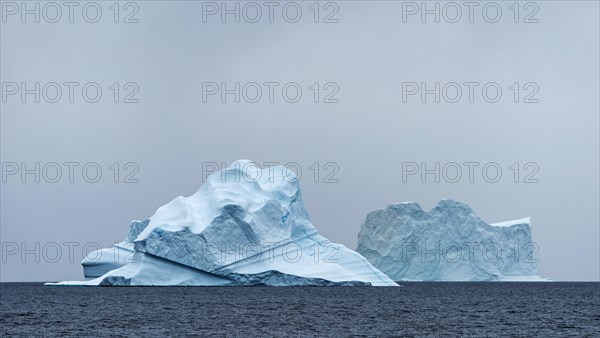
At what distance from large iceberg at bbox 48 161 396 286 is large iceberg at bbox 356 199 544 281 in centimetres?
1434

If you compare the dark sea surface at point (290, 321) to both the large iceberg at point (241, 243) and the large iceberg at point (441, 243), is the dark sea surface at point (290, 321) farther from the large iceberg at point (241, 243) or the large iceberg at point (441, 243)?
the large iceberg at point (441, 243)

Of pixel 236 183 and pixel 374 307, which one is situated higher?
pixel 236 183

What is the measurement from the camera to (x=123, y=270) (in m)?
53.5

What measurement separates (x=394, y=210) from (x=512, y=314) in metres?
32.7

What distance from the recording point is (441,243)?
231 feet

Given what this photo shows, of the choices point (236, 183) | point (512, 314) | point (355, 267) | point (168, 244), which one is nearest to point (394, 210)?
point (355, 267)

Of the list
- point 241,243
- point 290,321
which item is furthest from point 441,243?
point 290,321

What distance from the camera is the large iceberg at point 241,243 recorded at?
50531 millimetres

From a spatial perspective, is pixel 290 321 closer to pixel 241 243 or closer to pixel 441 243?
pixel 241 243

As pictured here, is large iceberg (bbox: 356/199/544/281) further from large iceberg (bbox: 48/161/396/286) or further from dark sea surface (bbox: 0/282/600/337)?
dark sea surface (bbox: 0/282/600/337)

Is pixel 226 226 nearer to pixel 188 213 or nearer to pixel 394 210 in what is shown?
pixel 188 213

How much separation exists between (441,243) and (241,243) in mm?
23419

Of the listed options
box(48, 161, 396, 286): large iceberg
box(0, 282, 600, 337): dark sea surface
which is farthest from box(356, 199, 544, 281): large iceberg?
box(0, 282, 600, 337): dark sea surface

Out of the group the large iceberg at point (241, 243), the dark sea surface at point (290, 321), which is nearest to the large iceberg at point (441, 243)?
the large iceberg at point (241, 243)
